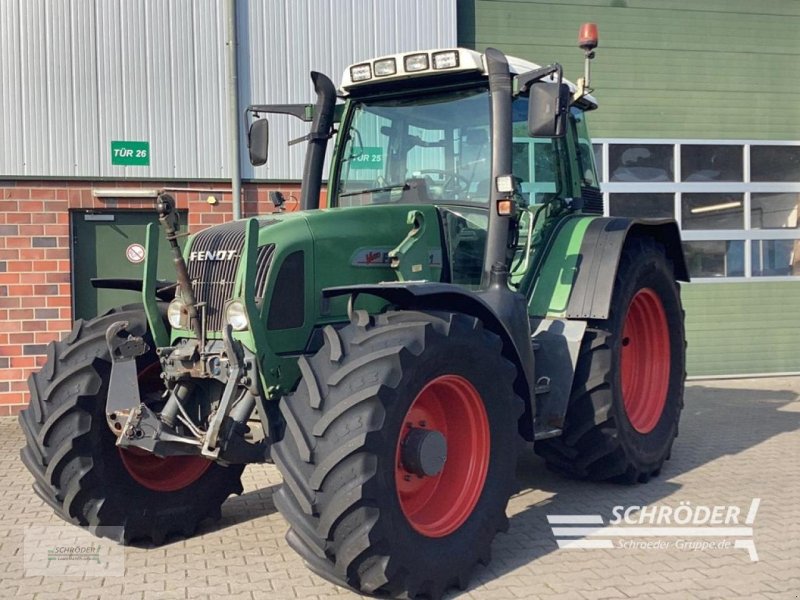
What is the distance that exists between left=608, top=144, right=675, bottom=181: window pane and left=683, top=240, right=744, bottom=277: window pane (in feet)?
3.23

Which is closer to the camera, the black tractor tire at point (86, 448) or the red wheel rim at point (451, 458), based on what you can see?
the red wheel rim at point (451, 458)

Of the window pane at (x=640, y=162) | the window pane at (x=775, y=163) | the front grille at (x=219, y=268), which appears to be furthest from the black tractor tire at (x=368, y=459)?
the window pane at (x=775, y=163)

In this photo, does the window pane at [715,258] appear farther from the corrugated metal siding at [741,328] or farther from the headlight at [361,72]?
the headlight at [361,72]

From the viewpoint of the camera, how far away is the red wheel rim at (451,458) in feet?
13.6

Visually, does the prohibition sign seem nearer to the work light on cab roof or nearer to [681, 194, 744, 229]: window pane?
the work light on cab roof

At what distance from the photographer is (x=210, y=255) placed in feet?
14.7

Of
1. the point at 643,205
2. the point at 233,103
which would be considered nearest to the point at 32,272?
the point at 233,103

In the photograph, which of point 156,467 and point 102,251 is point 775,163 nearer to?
point 102,251

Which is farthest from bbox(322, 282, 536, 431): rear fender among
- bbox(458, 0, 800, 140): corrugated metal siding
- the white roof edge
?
bbox(458, 0, 800, 140): corrugated metal siding

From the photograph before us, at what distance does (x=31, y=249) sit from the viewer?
8992 mm

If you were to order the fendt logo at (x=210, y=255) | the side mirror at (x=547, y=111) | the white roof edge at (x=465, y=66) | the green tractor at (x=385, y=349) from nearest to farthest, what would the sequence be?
1. the green tractor at (x=385, y=349)
2. the fendt logo at (x=210, y=255)
3. the side mirror at (x=547, y=111)
4. the white roof edge at (x=465, y=66)

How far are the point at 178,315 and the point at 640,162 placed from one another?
807 centimetres

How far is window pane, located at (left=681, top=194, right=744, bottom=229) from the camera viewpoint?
36.8ft

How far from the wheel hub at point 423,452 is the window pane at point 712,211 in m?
8.15
